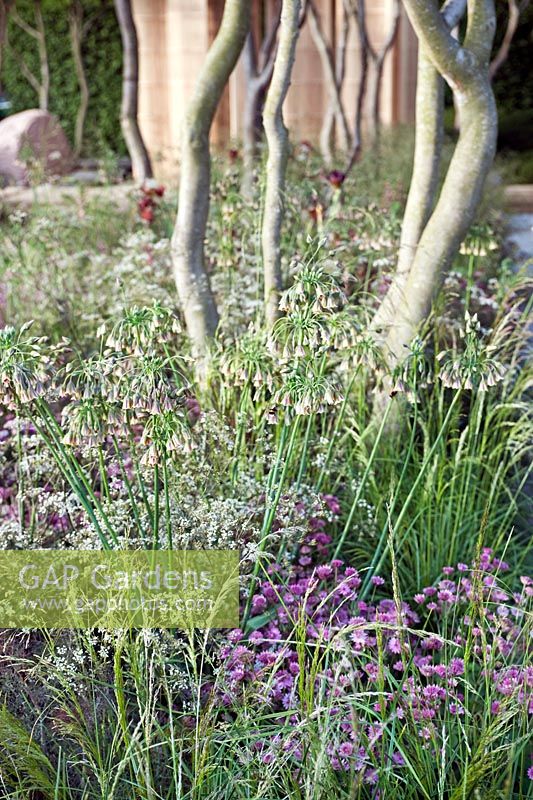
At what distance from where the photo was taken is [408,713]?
1993 millimetres

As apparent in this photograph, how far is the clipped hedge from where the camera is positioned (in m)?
15.4

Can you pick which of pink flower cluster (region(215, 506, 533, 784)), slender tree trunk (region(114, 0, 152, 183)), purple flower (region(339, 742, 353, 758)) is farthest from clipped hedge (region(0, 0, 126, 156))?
purple flower (region(339, 742, 353, 758))

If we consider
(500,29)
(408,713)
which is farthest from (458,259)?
(500,29)

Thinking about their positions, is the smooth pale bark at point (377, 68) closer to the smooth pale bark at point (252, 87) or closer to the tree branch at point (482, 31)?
the smooth pale bark at point (252, 87)

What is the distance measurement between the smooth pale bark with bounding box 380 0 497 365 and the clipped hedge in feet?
41.0

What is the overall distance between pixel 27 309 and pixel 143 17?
8.53 m

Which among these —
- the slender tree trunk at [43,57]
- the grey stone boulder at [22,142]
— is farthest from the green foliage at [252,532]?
the slender tree trunk at [43,57]

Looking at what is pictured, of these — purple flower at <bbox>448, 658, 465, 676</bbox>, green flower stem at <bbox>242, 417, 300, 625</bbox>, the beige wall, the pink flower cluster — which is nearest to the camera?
the pink flower cluster

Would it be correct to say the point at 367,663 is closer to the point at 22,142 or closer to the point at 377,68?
the point at 377,68

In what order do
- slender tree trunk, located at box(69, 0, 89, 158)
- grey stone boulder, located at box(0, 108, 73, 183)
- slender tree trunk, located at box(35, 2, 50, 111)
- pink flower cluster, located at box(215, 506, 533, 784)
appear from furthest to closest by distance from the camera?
slender tree trunk, located at box(35, 2, 50, 111) < slender tree trunk, located at box(69, 0, 89, 158) < grey stone boulder, located at box(0, 108, 73, 183) < pink flower cluster, located at box(215, 506, 533, 784)

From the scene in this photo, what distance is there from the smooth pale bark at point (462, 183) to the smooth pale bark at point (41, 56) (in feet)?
35.3

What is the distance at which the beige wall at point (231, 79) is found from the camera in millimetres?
10688

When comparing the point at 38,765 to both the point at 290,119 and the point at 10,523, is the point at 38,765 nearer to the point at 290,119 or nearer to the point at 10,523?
the point at 10,523

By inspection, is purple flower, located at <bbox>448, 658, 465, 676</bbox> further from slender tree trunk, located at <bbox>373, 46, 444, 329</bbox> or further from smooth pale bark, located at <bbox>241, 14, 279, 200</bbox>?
smooth pale bark, located at <bbox>241, 14, 279, 200</bbox>
